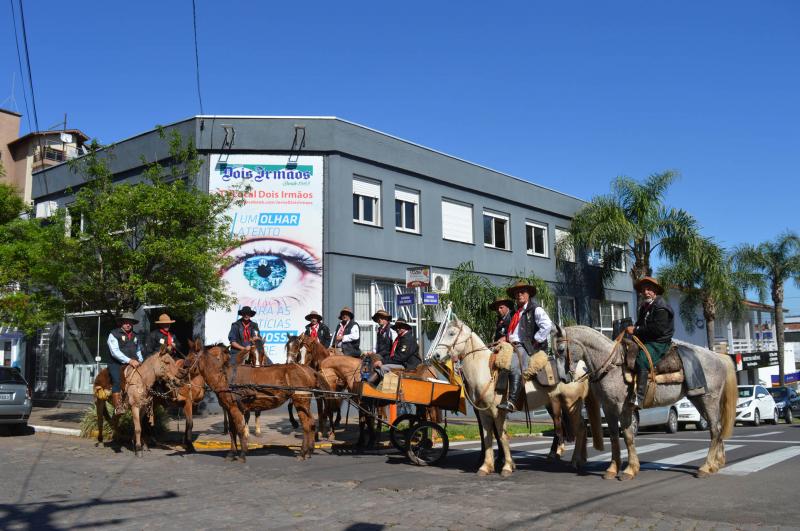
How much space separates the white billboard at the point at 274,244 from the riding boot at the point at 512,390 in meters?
11.6

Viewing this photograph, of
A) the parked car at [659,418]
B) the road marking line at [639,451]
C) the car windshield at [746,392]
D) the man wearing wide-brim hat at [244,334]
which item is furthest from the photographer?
the car windshield at [746,392]

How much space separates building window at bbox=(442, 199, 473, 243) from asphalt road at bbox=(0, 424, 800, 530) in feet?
46.8

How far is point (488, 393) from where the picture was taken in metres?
10.3

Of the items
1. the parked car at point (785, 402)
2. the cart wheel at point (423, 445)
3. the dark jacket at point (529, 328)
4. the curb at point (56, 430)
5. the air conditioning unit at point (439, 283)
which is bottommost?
the parked car at point (785, 402)

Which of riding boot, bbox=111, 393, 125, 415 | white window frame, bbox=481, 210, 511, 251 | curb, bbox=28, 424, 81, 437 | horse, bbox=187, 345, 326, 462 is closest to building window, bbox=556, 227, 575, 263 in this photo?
white window frame, bbox=481, 210, 511, 251

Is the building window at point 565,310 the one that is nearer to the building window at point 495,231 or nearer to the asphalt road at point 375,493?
the building window at point 495,231

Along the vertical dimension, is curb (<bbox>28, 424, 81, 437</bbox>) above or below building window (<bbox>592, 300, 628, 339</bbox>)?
below

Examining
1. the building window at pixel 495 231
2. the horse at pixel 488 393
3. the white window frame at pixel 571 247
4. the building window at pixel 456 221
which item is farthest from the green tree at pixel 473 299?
the horse at pixel 488 393

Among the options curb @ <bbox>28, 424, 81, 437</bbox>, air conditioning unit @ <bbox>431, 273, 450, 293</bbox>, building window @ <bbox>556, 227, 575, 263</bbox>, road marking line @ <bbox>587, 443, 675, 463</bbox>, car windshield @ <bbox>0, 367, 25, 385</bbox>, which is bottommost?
road marking line @ <bbox>587, 443, 675, 463</bbox>

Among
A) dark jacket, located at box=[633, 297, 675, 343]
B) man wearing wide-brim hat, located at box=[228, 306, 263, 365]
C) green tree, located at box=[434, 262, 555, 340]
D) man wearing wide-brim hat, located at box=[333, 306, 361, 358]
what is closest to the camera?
dark jacket, located at box=[633, 297, 675, 343]

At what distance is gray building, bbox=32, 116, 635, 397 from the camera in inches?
853

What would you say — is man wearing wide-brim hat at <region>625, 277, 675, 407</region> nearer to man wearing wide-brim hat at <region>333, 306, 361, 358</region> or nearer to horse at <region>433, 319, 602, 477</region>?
horse at <region>433, 319, 602, 477</region>

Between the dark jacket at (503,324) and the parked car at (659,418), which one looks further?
the parked car at (659,418)

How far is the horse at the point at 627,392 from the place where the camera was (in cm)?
984
